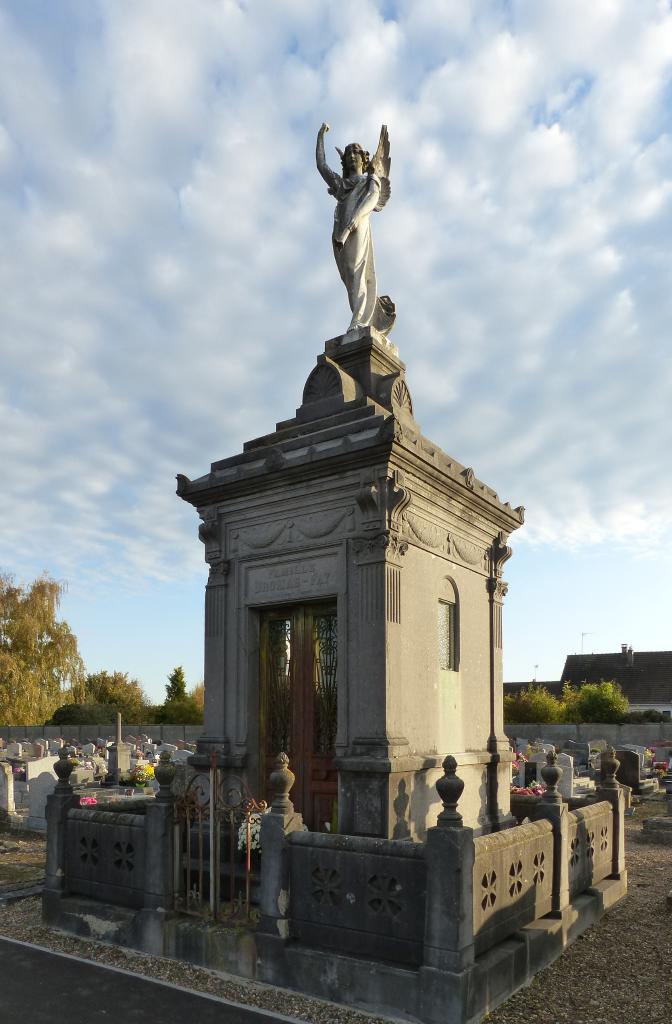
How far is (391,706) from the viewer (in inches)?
281

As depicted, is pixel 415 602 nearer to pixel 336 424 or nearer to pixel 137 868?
pixel 336 424

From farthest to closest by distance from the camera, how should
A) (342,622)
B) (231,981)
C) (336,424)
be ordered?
(336,424) → (342,622) → (231,981)

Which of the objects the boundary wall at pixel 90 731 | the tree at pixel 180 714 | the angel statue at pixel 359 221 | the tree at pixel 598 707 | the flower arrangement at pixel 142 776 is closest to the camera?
the angel statue at pixel 359 221

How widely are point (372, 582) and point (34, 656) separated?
3791 cm

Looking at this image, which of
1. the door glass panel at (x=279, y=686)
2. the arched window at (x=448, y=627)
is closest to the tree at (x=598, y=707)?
the arched window at (x=448, y=627)

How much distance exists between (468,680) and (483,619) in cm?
88

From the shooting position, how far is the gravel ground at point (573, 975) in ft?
18.2

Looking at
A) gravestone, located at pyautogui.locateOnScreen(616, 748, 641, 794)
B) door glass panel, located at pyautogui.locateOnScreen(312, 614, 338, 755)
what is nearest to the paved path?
door glass panel, located at pyautogui.locateOnScreen(312, 614, 338, 755)

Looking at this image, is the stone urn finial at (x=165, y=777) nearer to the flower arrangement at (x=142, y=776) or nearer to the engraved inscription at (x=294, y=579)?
the engraved inscription at (x=294, y=579)

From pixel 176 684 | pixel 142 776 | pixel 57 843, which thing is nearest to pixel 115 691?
pixel 176 684

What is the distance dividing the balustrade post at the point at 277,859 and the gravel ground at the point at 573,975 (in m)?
0.47

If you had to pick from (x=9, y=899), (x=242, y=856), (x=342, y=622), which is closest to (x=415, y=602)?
(x=342, y=622)

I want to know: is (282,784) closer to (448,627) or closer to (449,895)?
(449,895)

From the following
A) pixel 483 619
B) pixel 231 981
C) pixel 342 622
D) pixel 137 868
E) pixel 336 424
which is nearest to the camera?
pixel 231 981
